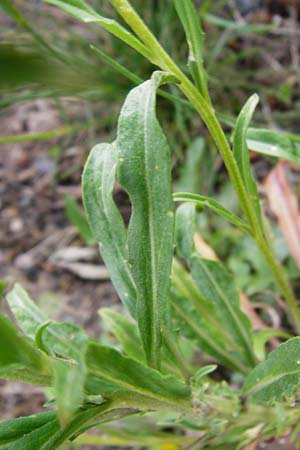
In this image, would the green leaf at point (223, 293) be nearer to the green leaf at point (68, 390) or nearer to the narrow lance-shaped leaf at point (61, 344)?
the narrow lance-shaped leaf at point (61, 344)

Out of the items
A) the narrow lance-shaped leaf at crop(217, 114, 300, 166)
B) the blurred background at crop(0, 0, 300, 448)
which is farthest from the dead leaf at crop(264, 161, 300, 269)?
the narrow lance-shaped leaf at crop(217, 114, 300, 166)

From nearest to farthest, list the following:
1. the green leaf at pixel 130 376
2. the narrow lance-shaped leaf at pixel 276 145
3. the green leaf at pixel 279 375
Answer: the green leaf at pixel 130 376 → the green leaf at pixel 279 375 → the narrow lance-shaped leaf at pixel 276 145

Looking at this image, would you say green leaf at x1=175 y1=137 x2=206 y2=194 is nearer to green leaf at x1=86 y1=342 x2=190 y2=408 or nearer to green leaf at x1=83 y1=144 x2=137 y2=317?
green leaf at x1=83 y1=144 x2=137 y2=317

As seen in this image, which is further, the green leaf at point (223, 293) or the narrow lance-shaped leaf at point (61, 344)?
the green leaf at point (223, 293)

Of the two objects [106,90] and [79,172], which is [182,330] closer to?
[106,90]

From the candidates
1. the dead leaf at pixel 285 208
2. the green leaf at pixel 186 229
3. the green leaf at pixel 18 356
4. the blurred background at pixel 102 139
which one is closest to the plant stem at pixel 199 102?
the green leaf at pixel 186 229

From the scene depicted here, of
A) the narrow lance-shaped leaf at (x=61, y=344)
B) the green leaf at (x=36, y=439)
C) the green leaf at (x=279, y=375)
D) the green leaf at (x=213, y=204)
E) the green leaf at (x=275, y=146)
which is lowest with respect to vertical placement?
the green leaf at (x=279, y=375)

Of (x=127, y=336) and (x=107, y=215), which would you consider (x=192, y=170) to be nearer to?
(x=127, y=336)

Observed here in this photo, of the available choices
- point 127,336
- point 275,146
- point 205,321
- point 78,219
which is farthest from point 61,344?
point 78,219
